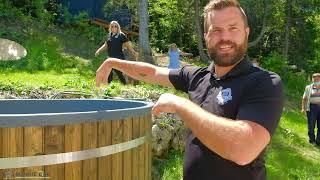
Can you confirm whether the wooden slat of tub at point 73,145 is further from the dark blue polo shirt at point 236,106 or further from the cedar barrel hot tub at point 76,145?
the dark blue polo shirt at point 236,106

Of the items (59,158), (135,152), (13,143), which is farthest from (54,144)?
(135,152)

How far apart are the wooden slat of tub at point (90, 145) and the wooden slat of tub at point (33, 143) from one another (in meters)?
0.27

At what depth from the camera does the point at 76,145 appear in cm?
324

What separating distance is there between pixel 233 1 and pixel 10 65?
41.2 feet

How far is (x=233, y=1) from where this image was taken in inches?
107

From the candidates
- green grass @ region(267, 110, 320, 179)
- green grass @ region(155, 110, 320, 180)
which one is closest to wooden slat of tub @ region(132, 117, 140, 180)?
→ green grass @ region(155, 110, 320, 180)

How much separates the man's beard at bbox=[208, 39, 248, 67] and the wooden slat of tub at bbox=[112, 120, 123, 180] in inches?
38.6

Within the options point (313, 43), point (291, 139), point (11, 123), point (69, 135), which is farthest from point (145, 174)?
point (313, 43)

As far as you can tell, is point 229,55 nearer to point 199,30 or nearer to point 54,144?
point 54,144

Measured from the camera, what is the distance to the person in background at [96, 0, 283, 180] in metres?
2.33

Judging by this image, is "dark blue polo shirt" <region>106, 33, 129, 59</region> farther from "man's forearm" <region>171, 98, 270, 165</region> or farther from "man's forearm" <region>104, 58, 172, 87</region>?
"man's forearm" <region>171, 98, 270, 165</region>

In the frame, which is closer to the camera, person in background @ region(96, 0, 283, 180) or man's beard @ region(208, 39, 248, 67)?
person in background @ region(96, 0, 283, 180)

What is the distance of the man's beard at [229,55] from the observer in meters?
2.68

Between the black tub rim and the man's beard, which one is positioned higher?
the man's beard
